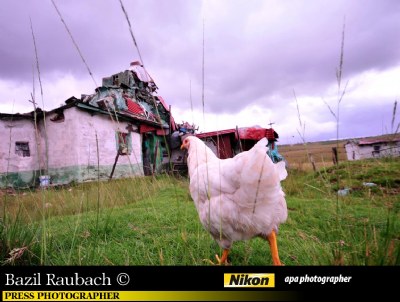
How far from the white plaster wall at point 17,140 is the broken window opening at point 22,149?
0.14 metres

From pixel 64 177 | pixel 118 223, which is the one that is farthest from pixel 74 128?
pixel 118 223

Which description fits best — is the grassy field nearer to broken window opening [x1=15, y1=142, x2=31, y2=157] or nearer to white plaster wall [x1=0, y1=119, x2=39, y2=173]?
white plaster wall [x1=0, y1=119, x2=39, y2=173]

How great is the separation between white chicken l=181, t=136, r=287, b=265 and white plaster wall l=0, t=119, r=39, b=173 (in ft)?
41.6

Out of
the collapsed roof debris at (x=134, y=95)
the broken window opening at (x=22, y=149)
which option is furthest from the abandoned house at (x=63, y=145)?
the collapsed roof debris at (x=134, y=95)

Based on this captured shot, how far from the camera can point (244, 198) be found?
2.00 meters

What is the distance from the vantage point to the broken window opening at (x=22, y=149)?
1127 centimetres

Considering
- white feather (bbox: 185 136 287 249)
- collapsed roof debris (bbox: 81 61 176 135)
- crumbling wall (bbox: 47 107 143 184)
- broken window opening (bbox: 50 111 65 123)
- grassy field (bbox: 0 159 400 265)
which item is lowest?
grassy field (bbox: 0 159 400 265)

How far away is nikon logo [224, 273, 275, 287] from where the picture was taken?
4.04ft

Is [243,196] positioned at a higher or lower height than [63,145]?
lower

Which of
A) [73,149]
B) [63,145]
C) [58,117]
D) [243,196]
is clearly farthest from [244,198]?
[58,117]

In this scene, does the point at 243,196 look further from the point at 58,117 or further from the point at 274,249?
the point at 58,117

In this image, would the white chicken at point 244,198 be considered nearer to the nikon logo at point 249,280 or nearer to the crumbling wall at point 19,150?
the nikon logo at point 249,280

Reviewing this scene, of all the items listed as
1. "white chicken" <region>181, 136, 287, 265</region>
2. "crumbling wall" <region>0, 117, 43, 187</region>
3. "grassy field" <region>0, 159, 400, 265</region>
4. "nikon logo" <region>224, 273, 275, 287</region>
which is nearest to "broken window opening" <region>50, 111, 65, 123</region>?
"crumbling wall" <region>0, 117, 43, 187</region>

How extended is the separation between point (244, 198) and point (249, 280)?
0.82 metres
